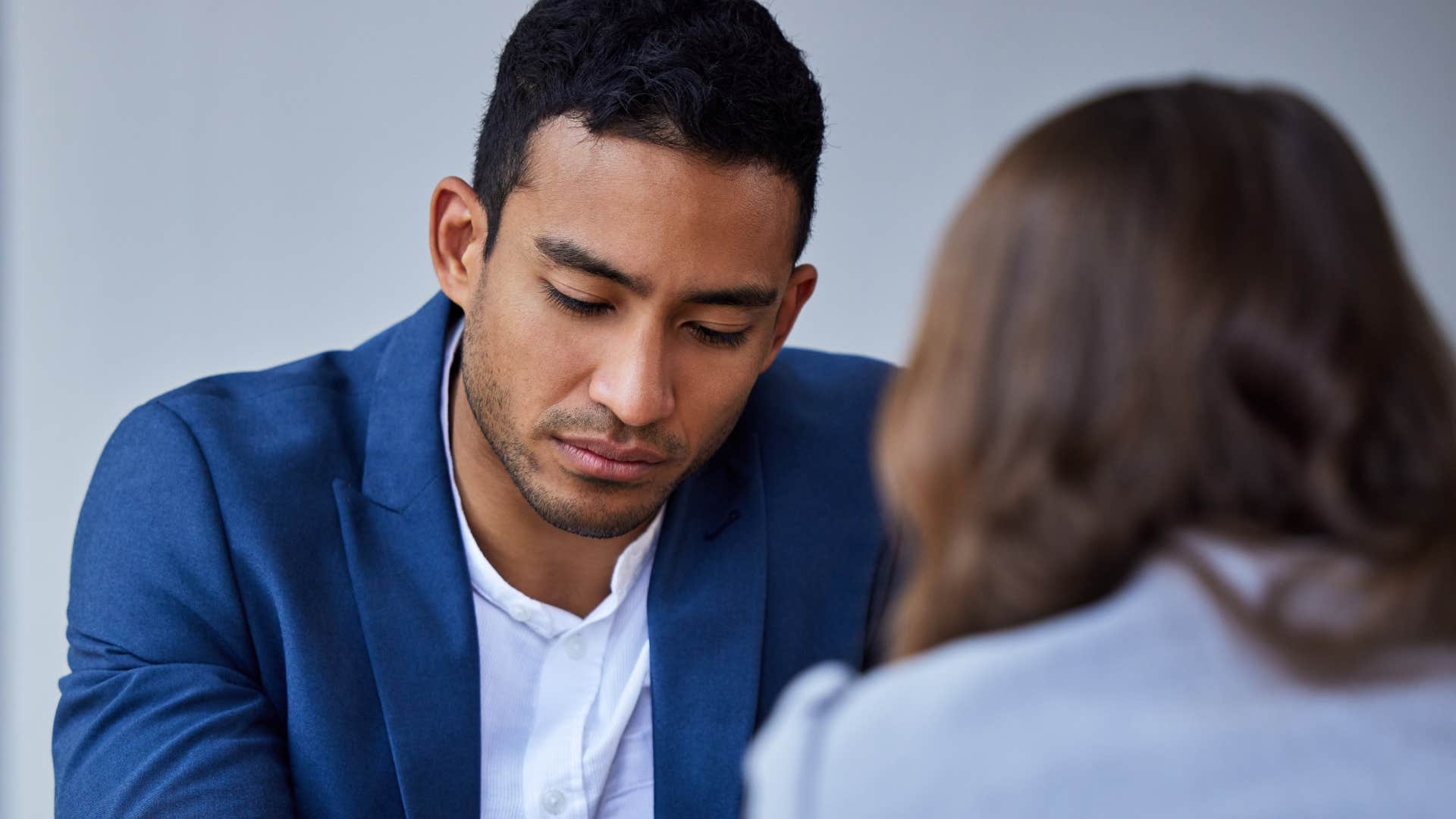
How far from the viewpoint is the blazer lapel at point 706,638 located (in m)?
1.68

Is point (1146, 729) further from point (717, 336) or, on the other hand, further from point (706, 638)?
point (706, 638)

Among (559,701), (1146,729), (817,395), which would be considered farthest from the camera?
(817,395)

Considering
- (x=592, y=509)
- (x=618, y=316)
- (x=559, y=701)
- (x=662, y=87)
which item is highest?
(x=662, y=87)

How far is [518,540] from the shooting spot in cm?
174

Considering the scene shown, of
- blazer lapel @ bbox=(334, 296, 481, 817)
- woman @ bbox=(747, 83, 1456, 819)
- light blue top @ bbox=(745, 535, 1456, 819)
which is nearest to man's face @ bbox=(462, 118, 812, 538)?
blazer lapel @ bbox=(334, 296, 481, 817)

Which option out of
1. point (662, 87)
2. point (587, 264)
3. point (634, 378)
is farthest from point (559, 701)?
point (662, 87)

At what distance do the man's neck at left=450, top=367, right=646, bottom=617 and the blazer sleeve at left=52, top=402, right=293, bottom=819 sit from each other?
1.00ft

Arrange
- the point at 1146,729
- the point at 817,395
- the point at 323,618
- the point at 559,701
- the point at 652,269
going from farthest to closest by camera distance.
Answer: the point at 817,395 < the point at 559,701 < the point at 323,618 < the point at 652,269 < the point at 1146,729

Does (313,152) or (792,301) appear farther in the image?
(313,152)

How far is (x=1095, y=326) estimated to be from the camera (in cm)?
81

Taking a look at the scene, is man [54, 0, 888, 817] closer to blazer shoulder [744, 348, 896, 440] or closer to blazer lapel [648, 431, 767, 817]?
blazer lapel [648, 431, 767, 817]

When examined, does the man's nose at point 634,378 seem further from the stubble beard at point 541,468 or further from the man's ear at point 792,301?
the man's ear at point 792,301

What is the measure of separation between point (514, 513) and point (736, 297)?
42 centimetres

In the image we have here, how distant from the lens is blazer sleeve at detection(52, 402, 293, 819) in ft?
4.71
